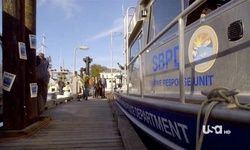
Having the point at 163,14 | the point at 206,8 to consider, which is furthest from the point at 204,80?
the point at 163,14

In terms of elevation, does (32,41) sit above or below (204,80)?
above

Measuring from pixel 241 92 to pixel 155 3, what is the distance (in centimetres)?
304

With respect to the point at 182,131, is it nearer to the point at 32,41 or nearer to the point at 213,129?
the point at 213,129

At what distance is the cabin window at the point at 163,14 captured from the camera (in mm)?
3803

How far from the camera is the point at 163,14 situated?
442cm

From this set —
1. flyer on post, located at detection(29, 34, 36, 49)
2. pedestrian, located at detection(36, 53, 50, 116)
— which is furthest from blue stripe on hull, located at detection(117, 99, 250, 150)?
pedestrian, located at detection(36, 53, 50, 116)

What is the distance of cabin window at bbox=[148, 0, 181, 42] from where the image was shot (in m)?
3.80

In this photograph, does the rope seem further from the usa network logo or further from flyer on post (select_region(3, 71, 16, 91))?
flyer on post (select_region(3, 71, 16, 91))

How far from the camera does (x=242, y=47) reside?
2.18 m

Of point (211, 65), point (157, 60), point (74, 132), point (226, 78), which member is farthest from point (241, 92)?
point (74, 132)

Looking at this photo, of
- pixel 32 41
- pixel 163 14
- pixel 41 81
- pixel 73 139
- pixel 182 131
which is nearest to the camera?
pixel 182 131

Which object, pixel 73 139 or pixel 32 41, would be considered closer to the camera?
pixel 73 139

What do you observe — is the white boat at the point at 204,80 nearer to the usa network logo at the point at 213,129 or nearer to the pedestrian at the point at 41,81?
the usa network logo at the point at 213,129

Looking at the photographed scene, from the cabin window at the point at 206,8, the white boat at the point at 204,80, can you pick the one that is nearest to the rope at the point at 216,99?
the white boat at the point at 204,80
